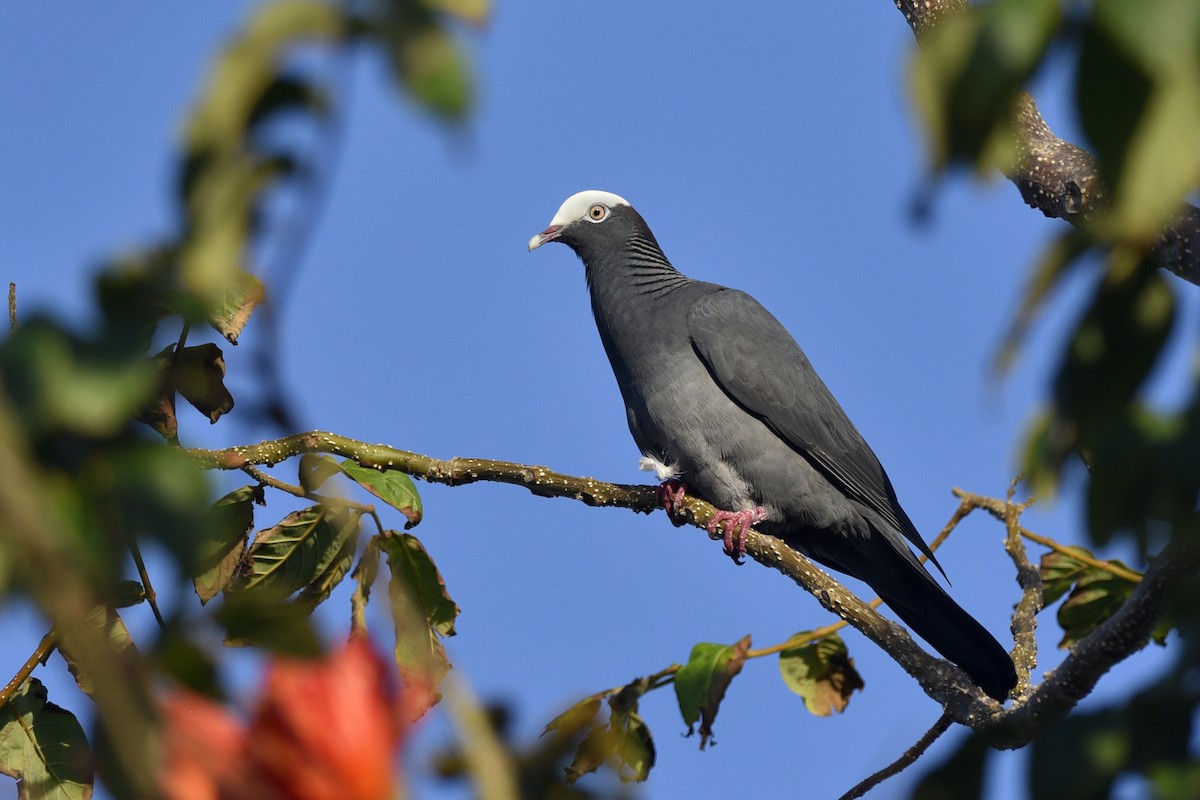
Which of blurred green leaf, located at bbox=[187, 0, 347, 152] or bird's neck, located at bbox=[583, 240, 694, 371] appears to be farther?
bird's neck, located at bbox=[583, 240, 694, 371]

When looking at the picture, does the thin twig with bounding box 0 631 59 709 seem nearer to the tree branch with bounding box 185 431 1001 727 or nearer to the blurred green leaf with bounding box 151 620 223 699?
the tree branch with bounding box 185 431 1001 727

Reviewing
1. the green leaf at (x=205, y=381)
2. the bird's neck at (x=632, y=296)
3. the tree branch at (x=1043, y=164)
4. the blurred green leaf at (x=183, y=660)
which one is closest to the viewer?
the blurred green leaf at (x=183, y=660)

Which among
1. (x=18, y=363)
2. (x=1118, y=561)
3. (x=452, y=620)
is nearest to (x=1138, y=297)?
(x=18, y=363)


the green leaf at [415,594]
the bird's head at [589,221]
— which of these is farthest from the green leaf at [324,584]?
the bird's head at [589,221]

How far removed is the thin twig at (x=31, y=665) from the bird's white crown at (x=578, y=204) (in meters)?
3.83

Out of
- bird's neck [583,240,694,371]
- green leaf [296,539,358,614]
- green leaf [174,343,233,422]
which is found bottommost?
green leaf [296,539,358,614]

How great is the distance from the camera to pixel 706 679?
2.33m

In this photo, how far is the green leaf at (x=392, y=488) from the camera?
2.62 m

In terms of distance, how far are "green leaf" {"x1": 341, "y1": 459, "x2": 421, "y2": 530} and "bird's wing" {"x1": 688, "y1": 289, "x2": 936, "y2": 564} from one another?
257 centimetres

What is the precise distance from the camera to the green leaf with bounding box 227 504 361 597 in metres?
2.63

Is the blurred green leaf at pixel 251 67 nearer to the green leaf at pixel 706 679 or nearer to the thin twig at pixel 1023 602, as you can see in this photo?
the green leaf at pixel 706 679

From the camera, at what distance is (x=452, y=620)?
8.57ft

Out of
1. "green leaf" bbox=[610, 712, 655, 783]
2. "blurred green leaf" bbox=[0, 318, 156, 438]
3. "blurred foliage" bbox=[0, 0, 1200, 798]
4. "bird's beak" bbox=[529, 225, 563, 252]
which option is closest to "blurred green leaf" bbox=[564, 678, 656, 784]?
"green leaf" bbox=[610, 712, 655, 783]

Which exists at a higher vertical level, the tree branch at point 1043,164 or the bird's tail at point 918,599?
the tree branch at point 1043,164
